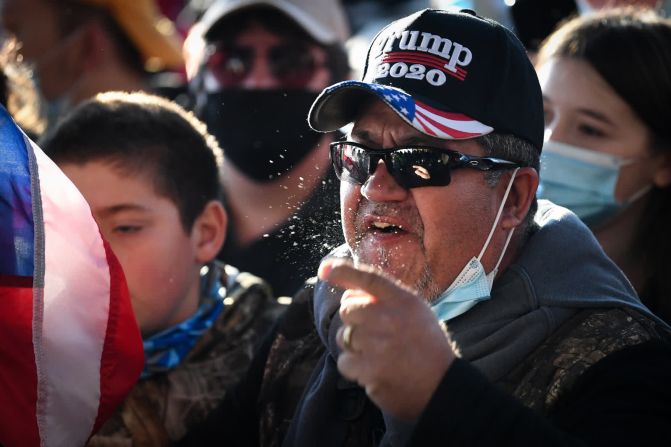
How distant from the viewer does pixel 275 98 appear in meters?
4.84

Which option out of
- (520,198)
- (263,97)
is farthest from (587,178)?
(263,97)

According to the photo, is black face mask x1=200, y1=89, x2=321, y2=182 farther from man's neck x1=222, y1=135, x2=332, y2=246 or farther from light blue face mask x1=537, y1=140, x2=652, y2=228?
light blue face mask x1=537, y1=140, x2=652, y2=228

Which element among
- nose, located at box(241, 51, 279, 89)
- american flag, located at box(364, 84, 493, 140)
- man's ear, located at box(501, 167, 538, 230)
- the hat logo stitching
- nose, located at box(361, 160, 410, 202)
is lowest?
nose, located at box(241, 51, 279, 89)

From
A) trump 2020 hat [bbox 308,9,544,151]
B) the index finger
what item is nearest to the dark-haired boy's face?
trump 2020 hat [bbox 308,9,544,151]

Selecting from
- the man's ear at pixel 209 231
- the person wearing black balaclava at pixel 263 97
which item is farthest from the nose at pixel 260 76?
the man's ear at pixel 209 231

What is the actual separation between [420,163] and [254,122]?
215cm

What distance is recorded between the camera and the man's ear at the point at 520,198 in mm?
2734

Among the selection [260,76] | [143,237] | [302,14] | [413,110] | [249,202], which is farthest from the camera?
[302,14]

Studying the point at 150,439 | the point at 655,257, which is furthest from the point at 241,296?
the point at 655,257

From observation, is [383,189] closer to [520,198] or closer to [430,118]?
[430,118]

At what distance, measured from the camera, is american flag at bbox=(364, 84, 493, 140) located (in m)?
2.55

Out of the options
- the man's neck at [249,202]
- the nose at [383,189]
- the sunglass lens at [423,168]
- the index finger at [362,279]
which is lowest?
the man's neck at [249,202]

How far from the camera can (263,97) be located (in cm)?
495

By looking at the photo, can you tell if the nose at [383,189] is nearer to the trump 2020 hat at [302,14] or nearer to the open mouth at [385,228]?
the open mouth at [385,228]
